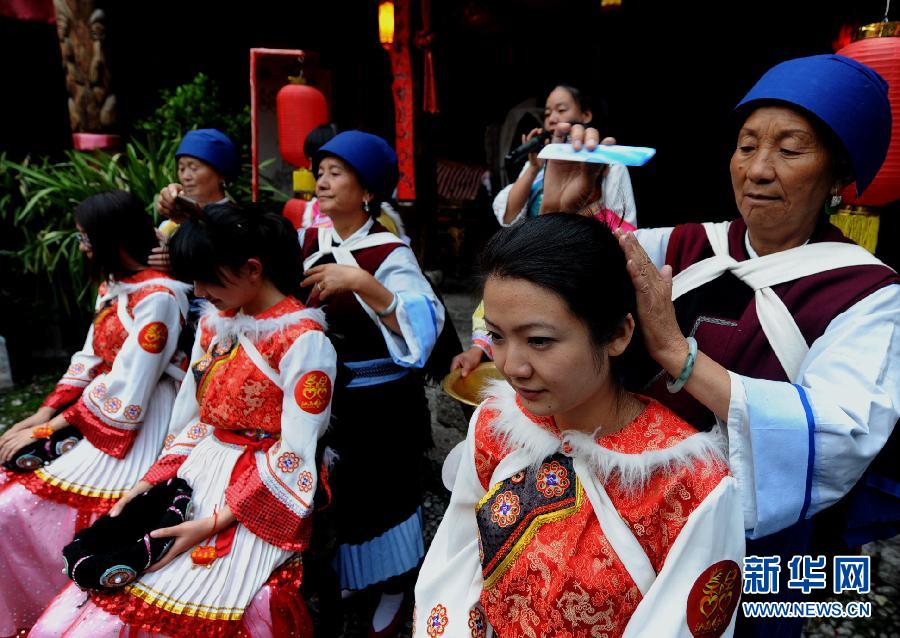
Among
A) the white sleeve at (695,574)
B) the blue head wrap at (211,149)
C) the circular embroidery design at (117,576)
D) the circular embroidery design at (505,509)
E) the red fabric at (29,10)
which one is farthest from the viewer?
the red fabric at (29,10)

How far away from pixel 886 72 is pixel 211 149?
3.58 meters

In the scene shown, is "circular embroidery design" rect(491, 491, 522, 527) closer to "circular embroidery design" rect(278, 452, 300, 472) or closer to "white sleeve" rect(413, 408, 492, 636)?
"white sleeve" rect(413, 408, 492, 636)

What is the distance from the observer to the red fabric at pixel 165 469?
2.33 m

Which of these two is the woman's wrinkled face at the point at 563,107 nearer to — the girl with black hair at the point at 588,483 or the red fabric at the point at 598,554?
the girl with black hair at the point at 588,483

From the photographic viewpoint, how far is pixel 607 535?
4.37 feet

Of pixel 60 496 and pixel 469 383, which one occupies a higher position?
pixel 469 383

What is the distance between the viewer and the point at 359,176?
2.69 meters

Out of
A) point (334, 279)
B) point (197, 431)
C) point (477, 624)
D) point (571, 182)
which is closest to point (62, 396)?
point (197, 431)

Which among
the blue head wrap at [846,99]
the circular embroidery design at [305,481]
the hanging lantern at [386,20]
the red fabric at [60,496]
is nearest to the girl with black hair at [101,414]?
the red fabric at [60,496]

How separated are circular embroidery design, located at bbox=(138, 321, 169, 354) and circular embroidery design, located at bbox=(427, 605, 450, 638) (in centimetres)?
194

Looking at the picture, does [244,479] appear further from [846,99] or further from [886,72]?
[886,72]

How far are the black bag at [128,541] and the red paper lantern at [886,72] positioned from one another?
2.92 metres

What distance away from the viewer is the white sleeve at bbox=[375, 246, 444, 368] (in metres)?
2.53

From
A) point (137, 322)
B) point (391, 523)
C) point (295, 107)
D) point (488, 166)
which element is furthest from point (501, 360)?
point (488, 166)
